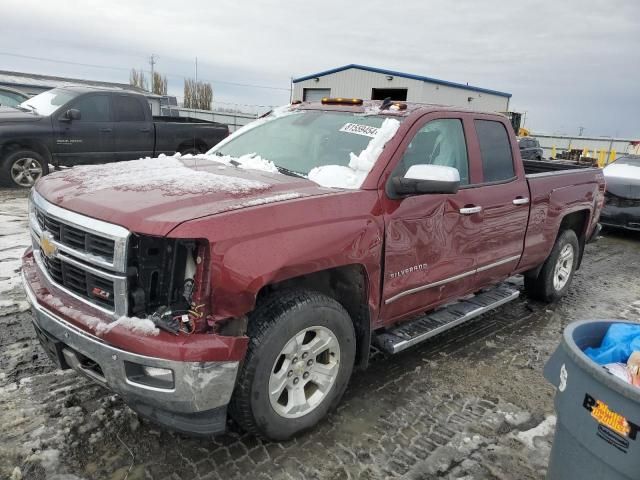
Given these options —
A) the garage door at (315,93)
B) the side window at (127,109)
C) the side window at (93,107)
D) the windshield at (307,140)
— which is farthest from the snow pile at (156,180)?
the garage door at (315,93)

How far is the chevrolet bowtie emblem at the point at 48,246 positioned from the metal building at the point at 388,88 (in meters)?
24.2

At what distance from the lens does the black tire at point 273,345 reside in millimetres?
2418

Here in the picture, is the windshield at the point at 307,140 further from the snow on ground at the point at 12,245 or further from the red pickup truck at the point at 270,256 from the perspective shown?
the snow on ground at the point at 12,245

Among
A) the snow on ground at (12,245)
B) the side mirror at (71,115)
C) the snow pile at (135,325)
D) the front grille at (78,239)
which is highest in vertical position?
the side mirror at (71,115)

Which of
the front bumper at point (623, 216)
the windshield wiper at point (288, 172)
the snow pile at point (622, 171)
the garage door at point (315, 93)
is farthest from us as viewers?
the garage door at point (315, 93)

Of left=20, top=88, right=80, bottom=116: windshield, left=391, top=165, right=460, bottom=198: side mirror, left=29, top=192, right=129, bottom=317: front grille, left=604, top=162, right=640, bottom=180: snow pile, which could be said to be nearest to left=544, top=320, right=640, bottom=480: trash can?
left=391, top=165, right=460, bottom=198: side mirror

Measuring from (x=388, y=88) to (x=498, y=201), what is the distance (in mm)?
24629

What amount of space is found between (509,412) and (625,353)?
1.32 m

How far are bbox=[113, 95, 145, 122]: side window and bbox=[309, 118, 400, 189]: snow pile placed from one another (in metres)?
7.83

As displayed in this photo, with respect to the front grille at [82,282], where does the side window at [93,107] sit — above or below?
above

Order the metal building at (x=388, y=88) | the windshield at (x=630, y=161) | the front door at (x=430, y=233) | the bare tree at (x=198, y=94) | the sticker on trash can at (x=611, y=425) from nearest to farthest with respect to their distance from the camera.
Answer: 1. the sticker on trash can at (x=611, y=425)
2. the front door at (x=430, y=233)
3. the windshield at (x=630, y=161)
4. the metal building at (x=388, y=88)
5. the bare tree at (x=198, y=94)

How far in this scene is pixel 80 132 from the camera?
9.16 metres

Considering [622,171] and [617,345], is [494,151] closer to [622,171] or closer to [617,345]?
[617,345]

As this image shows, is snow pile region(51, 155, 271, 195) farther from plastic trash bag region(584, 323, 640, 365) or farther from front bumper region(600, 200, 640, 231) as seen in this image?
front bumper region(600, 200, 640, 231)
